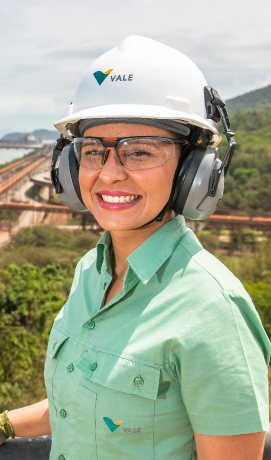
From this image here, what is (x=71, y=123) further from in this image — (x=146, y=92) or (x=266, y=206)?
(x=266, y=206)

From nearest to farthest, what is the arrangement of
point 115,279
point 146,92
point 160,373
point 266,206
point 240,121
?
1. point 160,373
2. point 146,92
3. point 115,279
4. point 266,206
5. point 240,121

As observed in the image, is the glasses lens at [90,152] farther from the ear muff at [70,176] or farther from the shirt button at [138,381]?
the shirt button at [138,381]

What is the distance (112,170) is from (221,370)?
0.56 meters

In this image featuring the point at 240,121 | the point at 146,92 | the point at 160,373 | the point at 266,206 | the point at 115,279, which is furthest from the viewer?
the point at 240,121

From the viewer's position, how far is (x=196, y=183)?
121cm

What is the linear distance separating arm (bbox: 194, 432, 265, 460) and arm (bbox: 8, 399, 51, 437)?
0.66m

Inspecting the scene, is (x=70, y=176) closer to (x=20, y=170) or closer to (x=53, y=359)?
(x=53, y=359)

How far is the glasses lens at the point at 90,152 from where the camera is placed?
1182 mm

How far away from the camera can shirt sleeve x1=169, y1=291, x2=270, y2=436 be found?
0.92 metres

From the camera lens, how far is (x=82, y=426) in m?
1.11

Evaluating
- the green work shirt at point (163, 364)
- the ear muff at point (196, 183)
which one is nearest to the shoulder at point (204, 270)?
the green work shirt at point (163, 364)

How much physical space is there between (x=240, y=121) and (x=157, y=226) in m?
68.3

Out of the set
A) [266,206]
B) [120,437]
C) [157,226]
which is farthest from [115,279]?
[266,206]

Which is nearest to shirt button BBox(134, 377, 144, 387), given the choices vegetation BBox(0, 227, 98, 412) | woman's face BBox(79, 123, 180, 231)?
woman's face BBox(79, 123, 180, 231)
